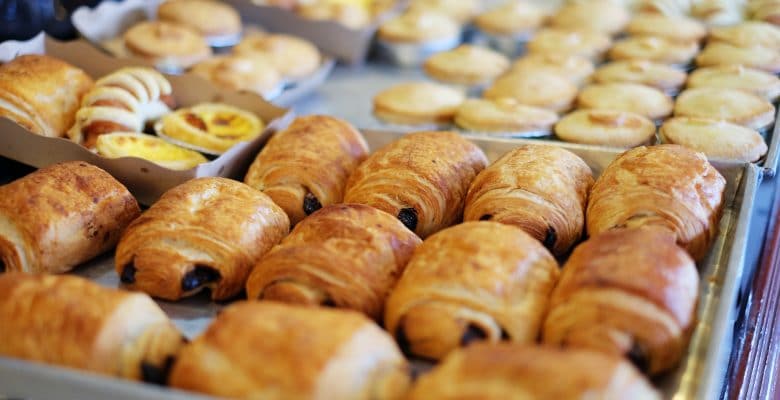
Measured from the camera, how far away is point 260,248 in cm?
257

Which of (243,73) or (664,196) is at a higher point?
(664,196)

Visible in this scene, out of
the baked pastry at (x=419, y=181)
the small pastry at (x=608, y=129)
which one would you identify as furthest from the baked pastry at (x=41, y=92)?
the small pastry at (x=608, y=129)

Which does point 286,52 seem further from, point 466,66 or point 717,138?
point 717,138

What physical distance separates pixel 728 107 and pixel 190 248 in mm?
2605

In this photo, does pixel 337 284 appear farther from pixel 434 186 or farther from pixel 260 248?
pixel 434 186

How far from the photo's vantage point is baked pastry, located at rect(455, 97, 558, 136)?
3586 millimetres

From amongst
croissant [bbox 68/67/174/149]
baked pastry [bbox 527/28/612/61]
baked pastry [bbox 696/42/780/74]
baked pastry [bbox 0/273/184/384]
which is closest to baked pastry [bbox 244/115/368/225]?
croissant [bbox 68/67/174/149]

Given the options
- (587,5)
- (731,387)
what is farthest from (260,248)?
(587,5)

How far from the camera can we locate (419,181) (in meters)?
2.77

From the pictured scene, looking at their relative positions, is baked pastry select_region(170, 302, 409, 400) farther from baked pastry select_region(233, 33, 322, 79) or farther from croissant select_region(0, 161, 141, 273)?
baked pastry select_region(233, 33, 322, 79)

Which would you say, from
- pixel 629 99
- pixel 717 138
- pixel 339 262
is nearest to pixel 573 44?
pixel 629 99

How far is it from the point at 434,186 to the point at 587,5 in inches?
120

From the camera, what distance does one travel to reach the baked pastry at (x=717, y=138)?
123 inches

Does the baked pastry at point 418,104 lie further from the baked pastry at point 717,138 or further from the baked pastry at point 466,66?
the baked pastry at point 717,138
